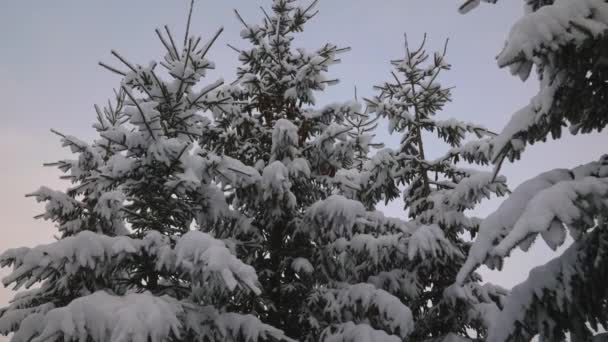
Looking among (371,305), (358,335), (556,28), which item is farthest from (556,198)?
(371,305)

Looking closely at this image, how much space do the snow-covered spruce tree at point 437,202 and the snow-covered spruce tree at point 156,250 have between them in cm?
360

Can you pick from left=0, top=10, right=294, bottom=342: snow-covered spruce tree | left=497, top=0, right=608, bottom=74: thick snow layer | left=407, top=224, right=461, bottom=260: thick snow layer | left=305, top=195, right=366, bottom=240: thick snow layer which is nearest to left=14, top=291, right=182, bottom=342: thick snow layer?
left=0, top=10, right=294, bottom=342: snow-covered spruce tree

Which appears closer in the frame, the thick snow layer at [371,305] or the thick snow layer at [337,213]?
the thick snow layer at [371,305]

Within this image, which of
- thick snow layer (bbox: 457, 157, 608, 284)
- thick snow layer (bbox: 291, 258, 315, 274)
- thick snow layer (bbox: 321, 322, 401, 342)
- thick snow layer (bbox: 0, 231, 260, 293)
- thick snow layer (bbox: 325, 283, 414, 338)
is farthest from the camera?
thick snow layer (bbox: 291, 258, 315, 274)

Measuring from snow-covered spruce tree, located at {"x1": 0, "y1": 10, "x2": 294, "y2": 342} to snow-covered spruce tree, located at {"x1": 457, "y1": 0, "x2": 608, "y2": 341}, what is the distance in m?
2.76

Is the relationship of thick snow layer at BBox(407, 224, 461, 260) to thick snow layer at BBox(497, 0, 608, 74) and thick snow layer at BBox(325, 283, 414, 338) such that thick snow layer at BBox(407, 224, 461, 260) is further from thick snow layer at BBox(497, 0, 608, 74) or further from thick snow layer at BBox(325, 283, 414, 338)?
thick snow layer at BBox(497, 0, 608, 74)

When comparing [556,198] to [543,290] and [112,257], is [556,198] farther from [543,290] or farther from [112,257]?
[112,257]

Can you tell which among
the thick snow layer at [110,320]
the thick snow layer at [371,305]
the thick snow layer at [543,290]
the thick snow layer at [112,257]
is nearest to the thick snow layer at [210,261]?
the thick snow layer at [112,257]

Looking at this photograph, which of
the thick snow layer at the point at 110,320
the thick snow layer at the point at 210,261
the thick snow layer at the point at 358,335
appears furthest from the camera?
the thick snow layer at the point at 358,335

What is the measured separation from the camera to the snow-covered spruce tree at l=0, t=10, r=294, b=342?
174 inches

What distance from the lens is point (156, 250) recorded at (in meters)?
5.57

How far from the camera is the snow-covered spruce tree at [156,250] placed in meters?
4.43

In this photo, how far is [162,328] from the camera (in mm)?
4383

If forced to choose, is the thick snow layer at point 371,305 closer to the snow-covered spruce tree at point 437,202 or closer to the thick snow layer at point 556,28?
the snow-covered spruce tree at point 437,202
